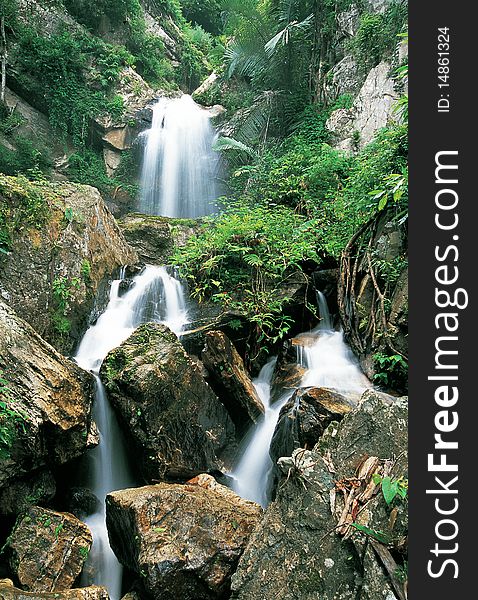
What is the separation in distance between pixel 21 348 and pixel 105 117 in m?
12.0

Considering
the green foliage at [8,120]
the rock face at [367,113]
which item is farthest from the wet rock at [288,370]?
the green foliage at [8,120]

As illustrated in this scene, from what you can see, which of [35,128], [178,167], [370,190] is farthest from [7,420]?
[178,167]

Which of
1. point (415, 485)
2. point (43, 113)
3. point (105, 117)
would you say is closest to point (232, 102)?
point (105, 117)

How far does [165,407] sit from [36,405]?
4.69ft

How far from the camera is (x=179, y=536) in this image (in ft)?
12.1

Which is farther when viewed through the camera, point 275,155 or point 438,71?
point 275,155

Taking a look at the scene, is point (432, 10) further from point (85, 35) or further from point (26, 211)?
point (85, 35)

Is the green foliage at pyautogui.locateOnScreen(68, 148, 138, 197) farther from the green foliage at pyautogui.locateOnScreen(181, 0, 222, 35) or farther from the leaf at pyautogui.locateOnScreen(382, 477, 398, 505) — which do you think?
the green foliage at pyautogui.locateOnScreen(181, 0, 222, 35)

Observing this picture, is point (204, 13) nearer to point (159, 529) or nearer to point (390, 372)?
point (390, 372)

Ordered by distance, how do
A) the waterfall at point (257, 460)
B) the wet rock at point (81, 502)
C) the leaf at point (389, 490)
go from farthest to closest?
the waterfall at point (257, 460), the wet rock at point (81, 502), the leaf at point (389, 490)

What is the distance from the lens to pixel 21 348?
14.7 ft

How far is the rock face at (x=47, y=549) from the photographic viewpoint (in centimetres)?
367

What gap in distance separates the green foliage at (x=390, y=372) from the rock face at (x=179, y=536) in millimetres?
2373

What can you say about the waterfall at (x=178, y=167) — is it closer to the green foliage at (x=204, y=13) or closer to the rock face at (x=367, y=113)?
the rock face at (x=367, y=113)
